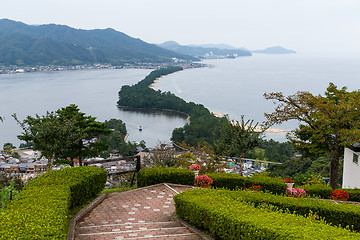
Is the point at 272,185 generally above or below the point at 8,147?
above

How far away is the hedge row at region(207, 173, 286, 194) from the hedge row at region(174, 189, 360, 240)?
2.55 meters

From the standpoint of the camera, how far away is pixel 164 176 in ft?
30.9

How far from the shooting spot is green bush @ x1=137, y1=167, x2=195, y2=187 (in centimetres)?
930

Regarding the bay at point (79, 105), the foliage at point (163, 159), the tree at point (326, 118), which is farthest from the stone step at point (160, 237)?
the bay at point (79, 105)

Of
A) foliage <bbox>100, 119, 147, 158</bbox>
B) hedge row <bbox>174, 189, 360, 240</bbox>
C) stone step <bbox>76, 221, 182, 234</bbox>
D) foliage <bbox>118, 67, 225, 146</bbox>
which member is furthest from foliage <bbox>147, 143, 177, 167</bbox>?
foliage <bbox>118, 67, 225, 146</bbox>

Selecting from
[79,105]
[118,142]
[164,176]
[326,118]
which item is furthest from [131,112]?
[164,176]

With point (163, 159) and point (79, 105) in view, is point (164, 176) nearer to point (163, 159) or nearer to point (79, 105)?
point (163, 159)

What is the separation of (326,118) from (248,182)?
16.4ft

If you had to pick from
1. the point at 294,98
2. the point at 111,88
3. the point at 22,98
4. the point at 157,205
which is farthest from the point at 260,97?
the point at 157,205

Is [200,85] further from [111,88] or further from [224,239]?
[224,239]

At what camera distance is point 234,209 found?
17.9ft

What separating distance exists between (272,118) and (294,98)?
3.83ft

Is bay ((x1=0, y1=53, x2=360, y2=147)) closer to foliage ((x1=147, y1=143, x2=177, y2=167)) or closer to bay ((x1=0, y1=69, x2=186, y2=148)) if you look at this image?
bay ((x1=0, y1=69, x2=186, y2=148))

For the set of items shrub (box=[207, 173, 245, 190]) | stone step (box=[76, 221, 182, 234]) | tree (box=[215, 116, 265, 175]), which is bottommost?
shrub (box=[207, 173, 245, 190])
